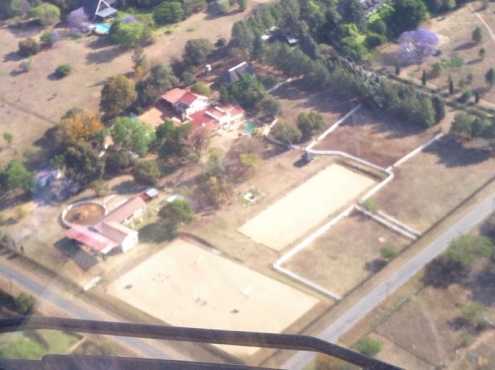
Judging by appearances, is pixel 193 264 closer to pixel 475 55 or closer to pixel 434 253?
pixel 434 253

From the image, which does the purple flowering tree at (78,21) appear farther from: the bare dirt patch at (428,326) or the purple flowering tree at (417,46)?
the bare dirt patch at (428,326)

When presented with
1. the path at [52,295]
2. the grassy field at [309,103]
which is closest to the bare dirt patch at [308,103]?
the grassy field at [309,103]

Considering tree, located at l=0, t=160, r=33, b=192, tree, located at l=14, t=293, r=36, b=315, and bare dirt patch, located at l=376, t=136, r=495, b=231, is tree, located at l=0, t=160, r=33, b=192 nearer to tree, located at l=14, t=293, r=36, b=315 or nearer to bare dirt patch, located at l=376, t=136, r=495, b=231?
tree, located at l=14, t=293, r=36, b=315

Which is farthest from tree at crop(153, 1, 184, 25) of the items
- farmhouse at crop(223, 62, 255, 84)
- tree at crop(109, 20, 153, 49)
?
farmhouse at crop(223, 62, 255, 84)

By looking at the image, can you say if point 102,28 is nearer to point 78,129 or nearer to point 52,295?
point 78,129

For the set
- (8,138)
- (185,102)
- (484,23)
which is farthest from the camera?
(484,23)

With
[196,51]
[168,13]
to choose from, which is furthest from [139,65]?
[168,13]
